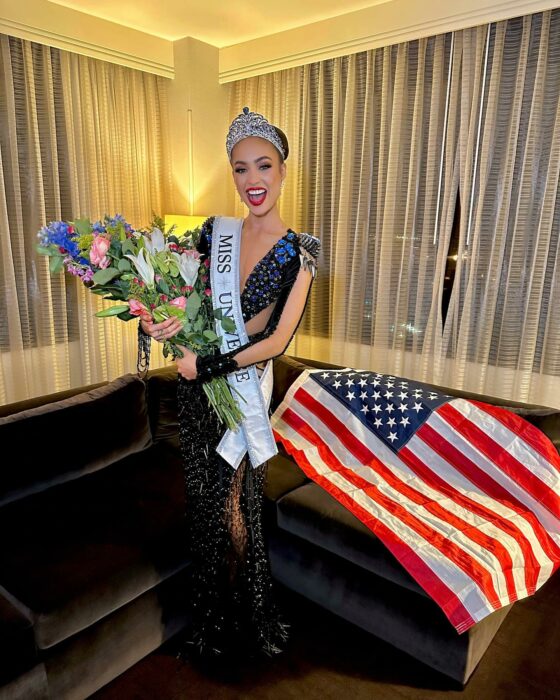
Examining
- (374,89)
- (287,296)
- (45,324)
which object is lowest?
(45,324)

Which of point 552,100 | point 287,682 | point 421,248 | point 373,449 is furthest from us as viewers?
point 421,248

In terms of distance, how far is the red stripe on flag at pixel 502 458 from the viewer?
189cm

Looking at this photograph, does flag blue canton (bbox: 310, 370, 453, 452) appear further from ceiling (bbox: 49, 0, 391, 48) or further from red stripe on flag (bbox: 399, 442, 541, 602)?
ceiling (bbox: 49, 0, 391, 48)

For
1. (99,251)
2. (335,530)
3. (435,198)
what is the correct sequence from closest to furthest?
(99,251) → (335,530) → (435,198)

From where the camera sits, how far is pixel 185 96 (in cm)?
351

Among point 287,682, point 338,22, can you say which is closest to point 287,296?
point 287,682

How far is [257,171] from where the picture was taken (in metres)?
1.50

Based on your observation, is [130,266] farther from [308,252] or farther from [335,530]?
[335,530]

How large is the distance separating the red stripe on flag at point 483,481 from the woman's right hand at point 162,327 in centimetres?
128

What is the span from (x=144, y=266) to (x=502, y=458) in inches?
61.7

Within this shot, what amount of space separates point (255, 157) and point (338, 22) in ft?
6.79

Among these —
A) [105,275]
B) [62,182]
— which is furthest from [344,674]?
[62,182]

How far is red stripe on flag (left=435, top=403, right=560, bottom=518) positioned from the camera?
189 centimetres

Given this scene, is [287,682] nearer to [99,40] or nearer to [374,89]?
[374,89]
